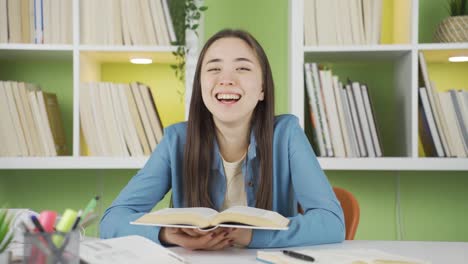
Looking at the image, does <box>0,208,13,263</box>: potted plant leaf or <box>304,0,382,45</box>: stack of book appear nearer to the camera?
<box>0,208,13,263</box>: potted plant leaf

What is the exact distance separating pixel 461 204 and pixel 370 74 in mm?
772

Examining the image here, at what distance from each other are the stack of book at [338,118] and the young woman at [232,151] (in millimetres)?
493

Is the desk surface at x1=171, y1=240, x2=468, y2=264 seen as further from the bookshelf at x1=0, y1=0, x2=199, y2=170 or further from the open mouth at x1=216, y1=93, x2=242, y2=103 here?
the bookshelf at x1=0, y1=0, x2=199, y2=170

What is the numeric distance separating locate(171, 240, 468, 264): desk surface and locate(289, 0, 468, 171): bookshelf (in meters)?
0.87

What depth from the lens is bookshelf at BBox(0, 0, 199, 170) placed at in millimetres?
2170

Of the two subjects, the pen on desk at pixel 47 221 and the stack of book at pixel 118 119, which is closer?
the pen on desk at pixel 47 221

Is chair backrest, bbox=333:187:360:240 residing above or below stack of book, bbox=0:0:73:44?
below

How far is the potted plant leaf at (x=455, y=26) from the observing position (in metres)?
A: 2.12

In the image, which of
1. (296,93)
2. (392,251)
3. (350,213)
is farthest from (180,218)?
(296,93)

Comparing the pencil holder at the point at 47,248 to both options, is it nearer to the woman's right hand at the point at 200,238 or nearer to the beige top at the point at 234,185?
the woman's right hand at the point at 200,238

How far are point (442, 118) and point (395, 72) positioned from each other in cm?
37

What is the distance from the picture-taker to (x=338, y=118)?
215 cm

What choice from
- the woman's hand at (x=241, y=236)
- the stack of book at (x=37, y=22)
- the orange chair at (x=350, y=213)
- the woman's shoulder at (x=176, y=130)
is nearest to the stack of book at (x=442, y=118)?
the orange chair at (x=350, y=213)

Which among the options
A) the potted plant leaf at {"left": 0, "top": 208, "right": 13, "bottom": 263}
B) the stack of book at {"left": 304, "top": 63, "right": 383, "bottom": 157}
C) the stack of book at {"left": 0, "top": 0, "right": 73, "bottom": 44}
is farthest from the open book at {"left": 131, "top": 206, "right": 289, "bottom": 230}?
→ the stack of book at {"left": 0, "top": 0, "right": 73, "bottom": 44}
